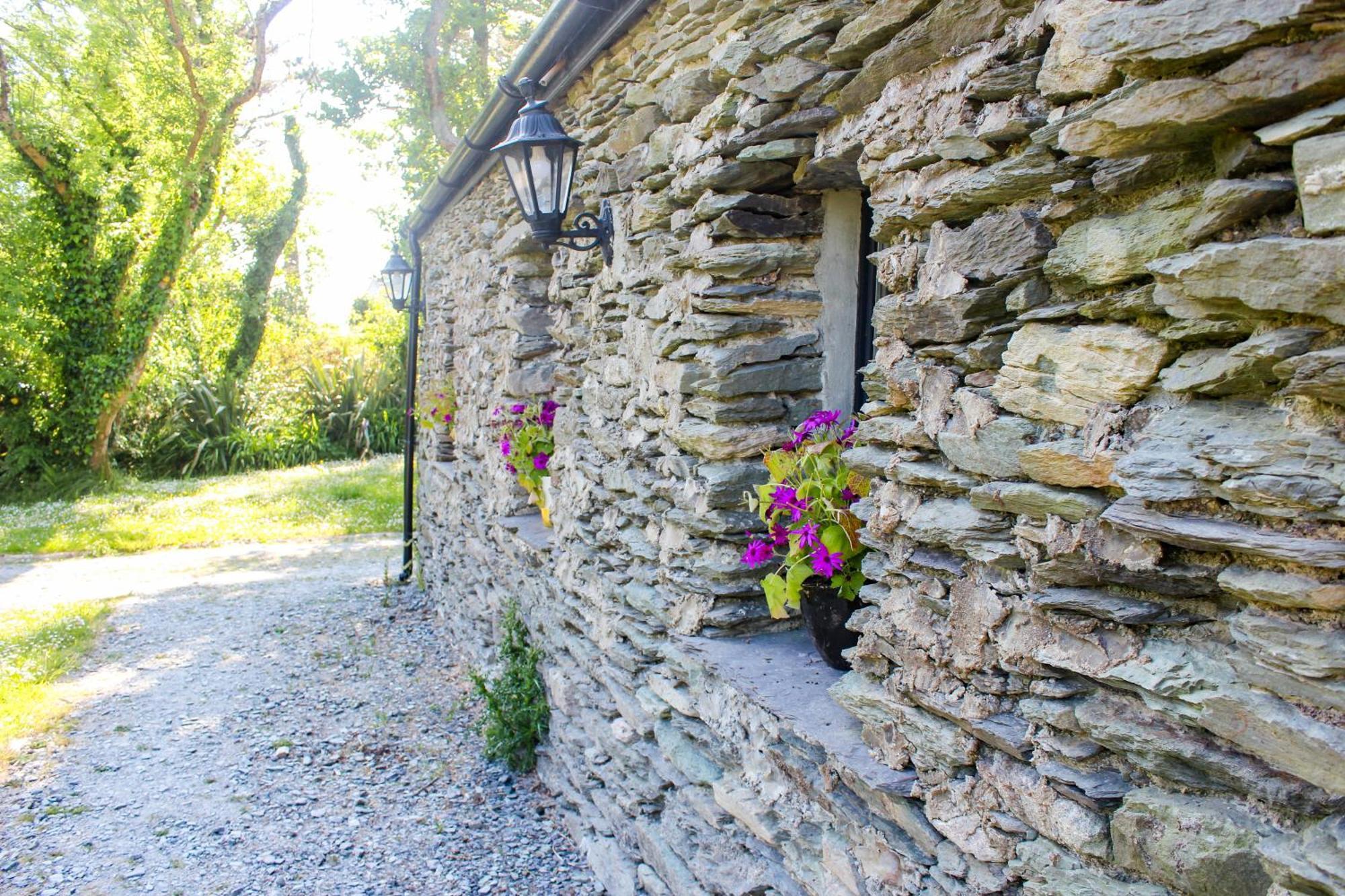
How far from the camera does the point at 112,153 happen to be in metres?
10.8

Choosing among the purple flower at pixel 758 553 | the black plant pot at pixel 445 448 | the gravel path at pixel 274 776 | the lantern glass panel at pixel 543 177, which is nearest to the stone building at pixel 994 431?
the purple flower at pixel 758 553

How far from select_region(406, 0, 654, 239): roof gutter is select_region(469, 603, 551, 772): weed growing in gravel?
2309mm

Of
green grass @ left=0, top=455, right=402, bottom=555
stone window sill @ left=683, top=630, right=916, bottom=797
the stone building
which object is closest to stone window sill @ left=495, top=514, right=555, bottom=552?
the stone building

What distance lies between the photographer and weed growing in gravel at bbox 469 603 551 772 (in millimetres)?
4008

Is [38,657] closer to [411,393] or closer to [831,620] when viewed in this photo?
[411,393]

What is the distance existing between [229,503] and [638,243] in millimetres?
9871

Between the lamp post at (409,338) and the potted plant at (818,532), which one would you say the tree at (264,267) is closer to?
the lamp post at (409,338)

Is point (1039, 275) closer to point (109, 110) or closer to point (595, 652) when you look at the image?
point (595, 652)

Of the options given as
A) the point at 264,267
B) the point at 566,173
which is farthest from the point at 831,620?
the point at 264,267

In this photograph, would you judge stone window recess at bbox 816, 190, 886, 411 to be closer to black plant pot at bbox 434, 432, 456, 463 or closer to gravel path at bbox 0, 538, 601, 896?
gravel path at bbox 0, 538, 601, 896

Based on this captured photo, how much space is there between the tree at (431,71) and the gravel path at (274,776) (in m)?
7.80

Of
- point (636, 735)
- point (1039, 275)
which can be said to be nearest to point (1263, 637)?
point (1039, 275)

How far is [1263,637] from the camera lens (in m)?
1.02

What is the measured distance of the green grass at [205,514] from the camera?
9.48 metres
